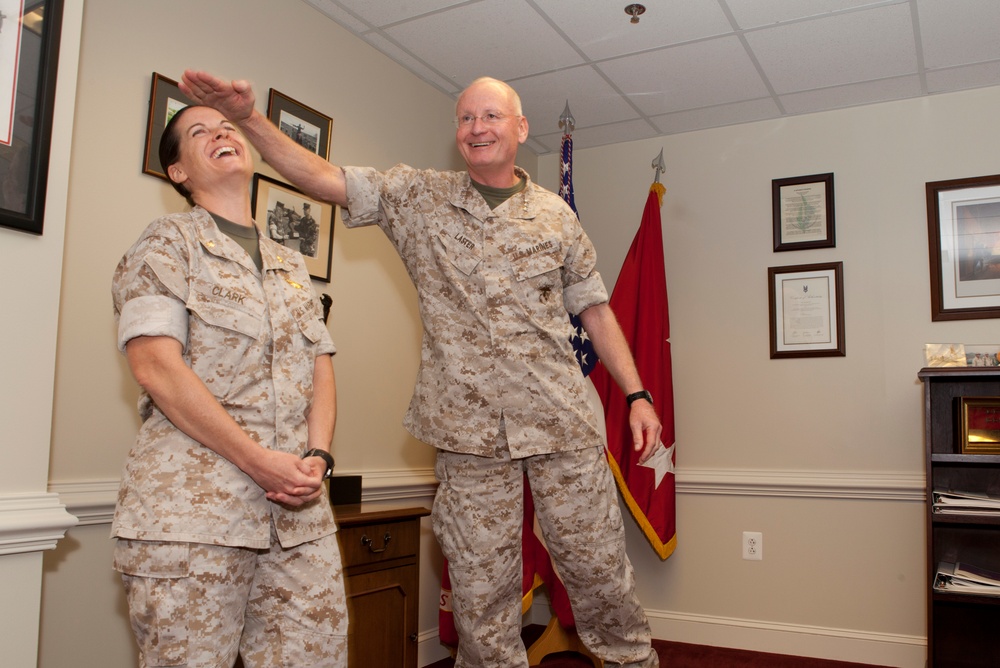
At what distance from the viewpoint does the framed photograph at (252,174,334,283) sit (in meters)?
2.61

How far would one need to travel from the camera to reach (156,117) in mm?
2248

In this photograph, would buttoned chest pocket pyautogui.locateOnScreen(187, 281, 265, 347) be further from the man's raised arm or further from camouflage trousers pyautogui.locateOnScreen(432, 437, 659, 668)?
camouflage trousers pyautogui.locateOnScreen(432, 437, 659, 668)

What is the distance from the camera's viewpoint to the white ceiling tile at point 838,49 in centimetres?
288

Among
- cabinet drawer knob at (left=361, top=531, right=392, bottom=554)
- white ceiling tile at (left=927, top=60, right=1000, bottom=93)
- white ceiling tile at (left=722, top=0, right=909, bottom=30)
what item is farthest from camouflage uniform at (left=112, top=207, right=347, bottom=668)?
white ceiling tile at (left=927, top=60, right=1000, bottom=93)

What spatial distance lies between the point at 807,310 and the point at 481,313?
7.05 feet

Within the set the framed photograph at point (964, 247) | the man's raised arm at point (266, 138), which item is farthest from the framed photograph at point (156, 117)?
the framed photograph at point (964, 247)

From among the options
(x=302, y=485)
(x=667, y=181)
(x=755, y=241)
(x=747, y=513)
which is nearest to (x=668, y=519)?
(x=747, y=513)

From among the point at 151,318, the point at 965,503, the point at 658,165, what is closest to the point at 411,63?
the point at 658,165

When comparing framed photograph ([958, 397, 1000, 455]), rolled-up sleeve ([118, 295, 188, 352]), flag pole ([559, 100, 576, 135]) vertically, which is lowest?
framed photograph ([958, 397, 1000, 455])

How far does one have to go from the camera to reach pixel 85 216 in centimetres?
208

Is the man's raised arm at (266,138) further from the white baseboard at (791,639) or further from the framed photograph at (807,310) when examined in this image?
the framed photograph at (807,310)

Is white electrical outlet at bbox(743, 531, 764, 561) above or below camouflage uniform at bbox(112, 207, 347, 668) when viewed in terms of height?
below

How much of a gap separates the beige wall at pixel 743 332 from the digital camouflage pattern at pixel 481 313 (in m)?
0.91

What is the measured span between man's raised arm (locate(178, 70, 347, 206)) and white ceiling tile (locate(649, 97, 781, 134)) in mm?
2285
